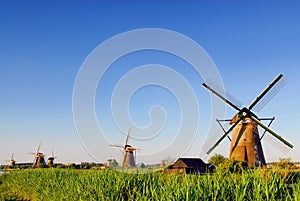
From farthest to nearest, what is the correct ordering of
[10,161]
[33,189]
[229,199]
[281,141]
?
[10,161], [281,141], [33,189], [229,199]

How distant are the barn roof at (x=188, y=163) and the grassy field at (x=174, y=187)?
27810 millimetres

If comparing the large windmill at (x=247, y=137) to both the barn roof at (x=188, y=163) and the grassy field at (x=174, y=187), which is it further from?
the grassy field at (x=174, y=187)

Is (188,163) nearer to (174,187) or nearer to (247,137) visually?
(247,137)

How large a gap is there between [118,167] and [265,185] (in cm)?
672

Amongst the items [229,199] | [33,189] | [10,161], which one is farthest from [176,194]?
[10,161]

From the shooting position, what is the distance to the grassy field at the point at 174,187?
585 cm

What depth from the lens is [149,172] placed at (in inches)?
395

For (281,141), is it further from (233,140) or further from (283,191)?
(283,191)

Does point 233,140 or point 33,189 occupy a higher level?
point 233,140

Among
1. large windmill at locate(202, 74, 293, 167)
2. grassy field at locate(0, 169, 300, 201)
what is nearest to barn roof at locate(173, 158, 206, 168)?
large windmill at locate(202, 74, 293, 167)

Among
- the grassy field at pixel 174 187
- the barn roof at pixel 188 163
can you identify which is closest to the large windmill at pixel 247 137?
the barn roof at pixel 188 163

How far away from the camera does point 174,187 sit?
262 inches

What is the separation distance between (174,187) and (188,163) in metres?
37.1

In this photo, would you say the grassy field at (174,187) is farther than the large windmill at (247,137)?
No
